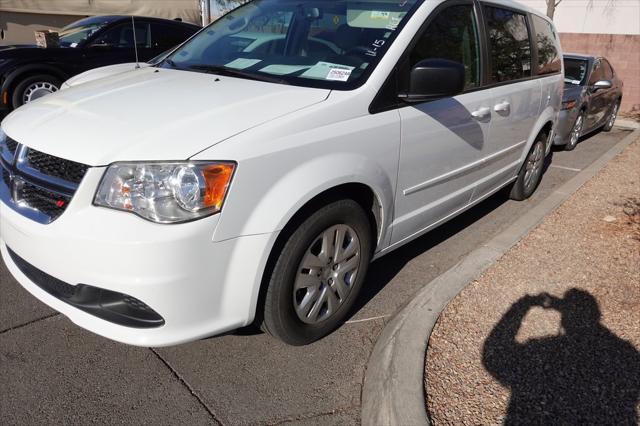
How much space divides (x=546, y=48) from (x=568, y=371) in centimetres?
354

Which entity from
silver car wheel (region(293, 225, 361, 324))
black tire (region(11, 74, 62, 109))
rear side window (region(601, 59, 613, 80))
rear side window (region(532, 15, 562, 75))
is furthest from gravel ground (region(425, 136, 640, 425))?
black tire (region(11, 74, 62, 109))

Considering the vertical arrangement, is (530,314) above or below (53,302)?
below

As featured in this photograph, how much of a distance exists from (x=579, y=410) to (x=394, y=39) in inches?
82.6

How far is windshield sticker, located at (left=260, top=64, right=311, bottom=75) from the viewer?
3.00 m

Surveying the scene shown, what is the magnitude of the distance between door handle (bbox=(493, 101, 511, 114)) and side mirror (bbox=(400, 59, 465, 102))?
1076 mm

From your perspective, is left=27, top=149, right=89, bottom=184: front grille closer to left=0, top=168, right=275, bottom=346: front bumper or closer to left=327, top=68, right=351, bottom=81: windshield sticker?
left=0, top=168, right=275, bottom=346: front bumper

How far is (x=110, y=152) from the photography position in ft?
7.13

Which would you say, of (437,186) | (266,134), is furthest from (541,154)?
(266,134)

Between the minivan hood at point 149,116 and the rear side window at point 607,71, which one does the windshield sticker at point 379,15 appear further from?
the rear side window at point 607,71

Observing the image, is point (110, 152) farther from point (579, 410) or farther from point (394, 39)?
point (579, 410)

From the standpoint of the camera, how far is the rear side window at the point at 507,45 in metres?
3.93

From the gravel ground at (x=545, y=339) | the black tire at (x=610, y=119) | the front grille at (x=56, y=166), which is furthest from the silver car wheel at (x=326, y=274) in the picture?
the black tire at (x=610, y=119)

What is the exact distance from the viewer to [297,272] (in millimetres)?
2568

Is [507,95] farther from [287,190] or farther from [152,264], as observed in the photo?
[152,264]
